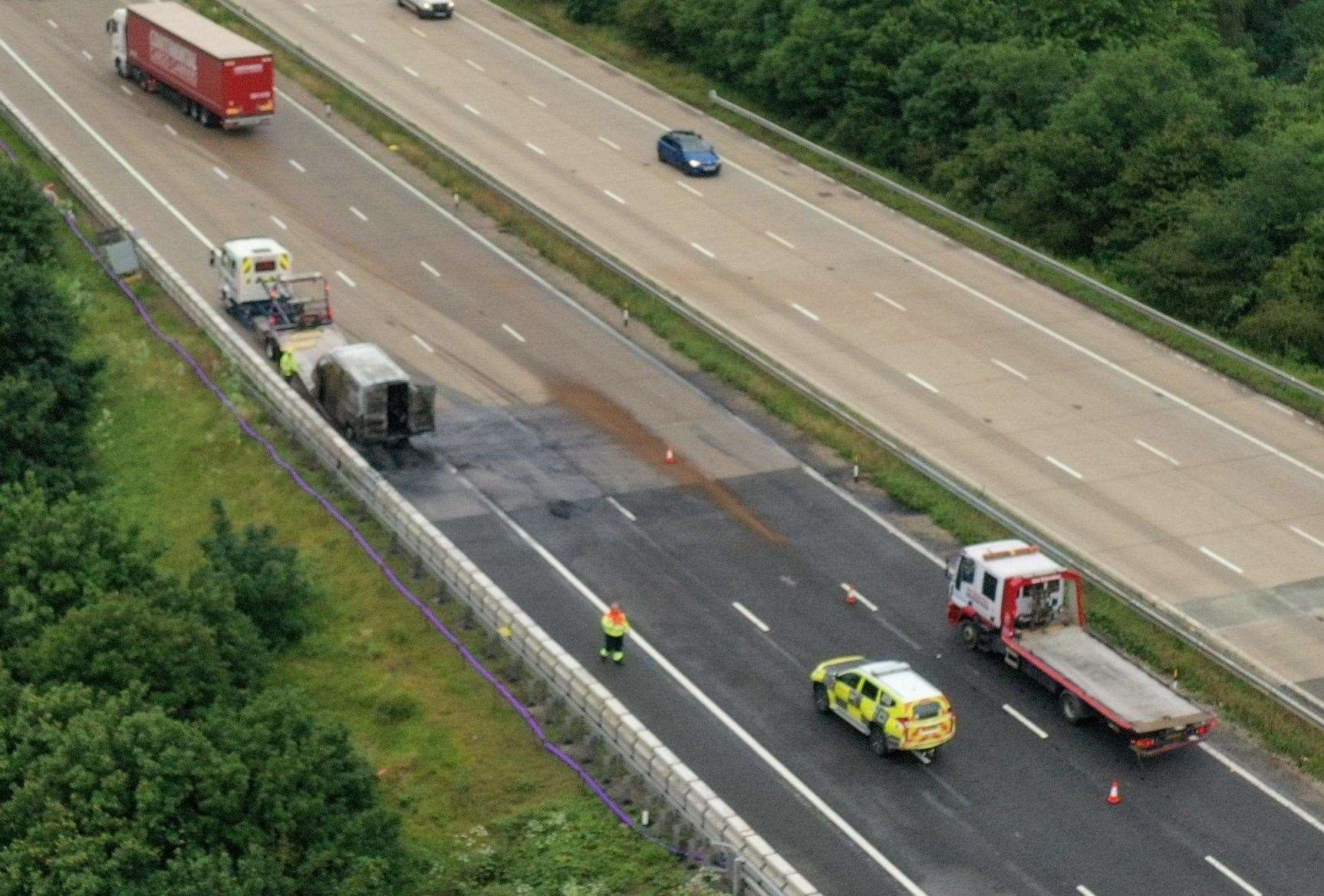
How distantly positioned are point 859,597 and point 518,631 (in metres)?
8.66

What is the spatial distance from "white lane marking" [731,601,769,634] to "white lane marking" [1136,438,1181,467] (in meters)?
14.4

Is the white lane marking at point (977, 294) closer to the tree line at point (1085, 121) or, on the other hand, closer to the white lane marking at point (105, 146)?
the tree line at point (1085, 121)

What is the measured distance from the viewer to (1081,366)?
5722cm

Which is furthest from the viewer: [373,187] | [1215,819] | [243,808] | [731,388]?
[373,187]

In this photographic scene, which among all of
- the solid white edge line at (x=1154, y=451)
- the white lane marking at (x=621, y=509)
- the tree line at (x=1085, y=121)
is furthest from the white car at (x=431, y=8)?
the white lane marking at (x=621, y=509)

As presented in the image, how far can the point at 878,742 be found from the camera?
36.4 metres

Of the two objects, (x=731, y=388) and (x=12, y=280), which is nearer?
(x=12, y=280)

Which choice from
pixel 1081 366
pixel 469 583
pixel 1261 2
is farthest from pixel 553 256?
pixel 1261 2

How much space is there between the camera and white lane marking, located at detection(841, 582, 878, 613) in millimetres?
42594

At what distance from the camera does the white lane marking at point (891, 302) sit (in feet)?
201

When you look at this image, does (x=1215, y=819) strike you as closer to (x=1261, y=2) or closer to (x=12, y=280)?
(x=12, y=280)

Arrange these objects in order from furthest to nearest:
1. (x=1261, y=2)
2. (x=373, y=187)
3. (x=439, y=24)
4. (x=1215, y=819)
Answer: (x=1261, y=2), (x=439, y=24), (x=373, y=187), (x=1215, y=819)

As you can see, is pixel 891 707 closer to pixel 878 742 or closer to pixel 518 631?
pixel 878 742

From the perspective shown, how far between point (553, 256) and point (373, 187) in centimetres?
937
